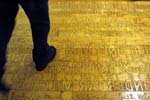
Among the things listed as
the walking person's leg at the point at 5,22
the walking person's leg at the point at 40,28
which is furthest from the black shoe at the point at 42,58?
the walking person's leg at the point at 5,22

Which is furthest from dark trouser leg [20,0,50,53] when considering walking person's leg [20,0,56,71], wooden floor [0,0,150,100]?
wooden floor [0,0,150,100]

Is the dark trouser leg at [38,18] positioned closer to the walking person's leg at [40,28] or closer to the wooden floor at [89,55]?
the walking person's leg at [40,28]

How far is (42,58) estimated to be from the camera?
1.43m

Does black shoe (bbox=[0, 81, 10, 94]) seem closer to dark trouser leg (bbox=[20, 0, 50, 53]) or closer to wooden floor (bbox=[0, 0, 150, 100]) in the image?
wooden floor (bbox=[0, 0, 150, 100])

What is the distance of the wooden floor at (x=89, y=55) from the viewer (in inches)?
53.0

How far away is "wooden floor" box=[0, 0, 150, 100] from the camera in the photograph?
135 centimetres

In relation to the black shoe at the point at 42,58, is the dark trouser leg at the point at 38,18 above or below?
above

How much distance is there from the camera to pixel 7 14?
3.83 feet

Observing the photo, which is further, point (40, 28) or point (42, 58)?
point (42, 58)

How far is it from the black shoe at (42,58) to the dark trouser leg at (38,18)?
40 millimetres

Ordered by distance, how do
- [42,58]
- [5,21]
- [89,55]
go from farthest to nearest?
[89,55] < [42,58] < [5,21]

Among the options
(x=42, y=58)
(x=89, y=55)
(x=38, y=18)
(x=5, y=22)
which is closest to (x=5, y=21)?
(x=5, y=22)

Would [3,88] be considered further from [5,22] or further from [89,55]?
[89,55]

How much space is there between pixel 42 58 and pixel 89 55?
0.31 metres
